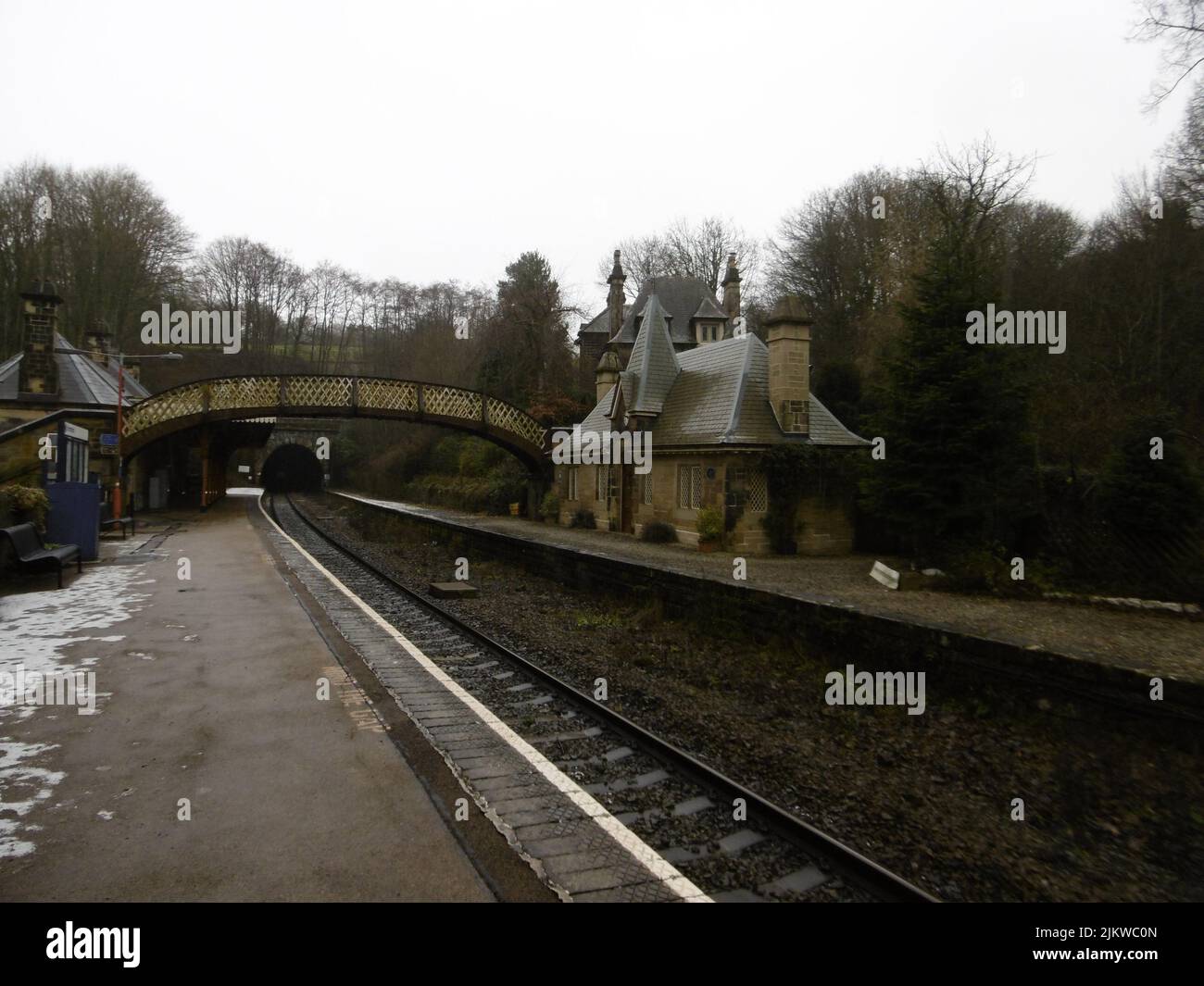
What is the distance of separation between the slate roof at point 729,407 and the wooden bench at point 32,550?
15249 mm

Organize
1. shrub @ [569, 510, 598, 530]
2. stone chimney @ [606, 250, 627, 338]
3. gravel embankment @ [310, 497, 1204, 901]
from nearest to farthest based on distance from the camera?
gravel embankment @ [310, 497, 1204, 901] → shrub @ [569, 510, 598, 530] → stone chimney @ [606, 250, 627, 338]

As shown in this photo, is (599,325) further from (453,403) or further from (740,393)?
(740,393)

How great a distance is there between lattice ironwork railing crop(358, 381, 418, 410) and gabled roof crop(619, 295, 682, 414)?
33.1ft

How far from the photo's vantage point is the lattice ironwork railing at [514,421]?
105ft

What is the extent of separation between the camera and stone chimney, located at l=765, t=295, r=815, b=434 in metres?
20.9

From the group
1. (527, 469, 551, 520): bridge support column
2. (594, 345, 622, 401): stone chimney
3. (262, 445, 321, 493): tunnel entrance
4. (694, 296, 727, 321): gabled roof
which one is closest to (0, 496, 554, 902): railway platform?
(594, 345, 622, 401): stone chimney

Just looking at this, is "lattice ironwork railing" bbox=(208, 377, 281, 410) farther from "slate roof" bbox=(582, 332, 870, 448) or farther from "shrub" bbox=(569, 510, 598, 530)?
"slate roof" bbox=(582, 332, 870, 448)

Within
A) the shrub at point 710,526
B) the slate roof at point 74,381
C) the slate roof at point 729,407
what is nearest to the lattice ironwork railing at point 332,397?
the slate roof at point 74,381

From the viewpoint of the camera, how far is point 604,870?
4488 mm

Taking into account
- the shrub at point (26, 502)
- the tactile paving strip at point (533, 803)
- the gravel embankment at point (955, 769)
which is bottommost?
the gravel embankment at point (955, 769)

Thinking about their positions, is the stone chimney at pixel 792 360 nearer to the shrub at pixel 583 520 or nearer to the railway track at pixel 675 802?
the shrub at pixel 583 520

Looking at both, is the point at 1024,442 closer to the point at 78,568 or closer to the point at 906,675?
the point at 906,675

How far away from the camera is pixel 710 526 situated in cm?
2042
